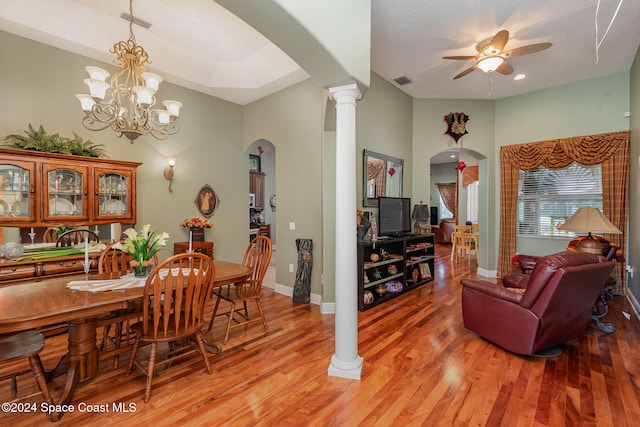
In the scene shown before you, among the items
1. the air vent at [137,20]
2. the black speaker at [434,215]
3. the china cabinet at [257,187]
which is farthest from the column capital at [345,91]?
the black speaker at [434,215]

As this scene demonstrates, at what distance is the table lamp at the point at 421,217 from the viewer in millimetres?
5410

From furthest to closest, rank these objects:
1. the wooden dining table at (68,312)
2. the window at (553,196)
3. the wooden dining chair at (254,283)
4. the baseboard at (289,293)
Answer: the window at (553,196) < the baseboard at (289,293) < the wooden dining chair at (254,283) < the wooden dining table at (68,312)

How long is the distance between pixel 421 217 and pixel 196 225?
3.81m

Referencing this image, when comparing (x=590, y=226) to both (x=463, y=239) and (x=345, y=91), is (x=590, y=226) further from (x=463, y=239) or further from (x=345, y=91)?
(x=463, y=239)

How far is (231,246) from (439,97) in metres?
4.66

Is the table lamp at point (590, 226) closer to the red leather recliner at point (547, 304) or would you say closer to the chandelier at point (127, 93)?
the red leather recliner at point (547, 304)

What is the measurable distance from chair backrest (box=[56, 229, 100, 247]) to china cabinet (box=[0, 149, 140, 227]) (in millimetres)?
162

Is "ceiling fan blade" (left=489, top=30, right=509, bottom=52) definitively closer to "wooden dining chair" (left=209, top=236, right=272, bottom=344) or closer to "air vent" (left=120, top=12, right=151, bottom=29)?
"wooden dining chair" (left=209, top=236, right=272, bottom=344)

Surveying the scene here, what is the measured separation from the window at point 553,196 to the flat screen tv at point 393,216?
7.43ft

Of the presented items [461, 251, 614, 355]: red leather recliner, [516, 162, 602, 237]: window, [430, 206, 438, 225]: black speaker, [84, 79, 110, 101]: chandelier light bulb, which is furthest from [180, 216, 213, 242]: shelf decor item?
[430, 206, 438, 225]: black speaker

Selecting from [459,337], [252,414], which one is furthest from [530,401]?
[252,414]

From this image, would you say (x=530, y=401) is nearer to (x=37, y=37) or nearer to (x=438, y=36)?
(x=438, y=36)

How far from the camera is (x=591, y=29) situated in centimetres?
338

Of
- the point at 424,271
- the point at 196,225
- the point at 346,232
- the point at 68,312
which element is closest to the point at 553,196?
the point at 424,271
